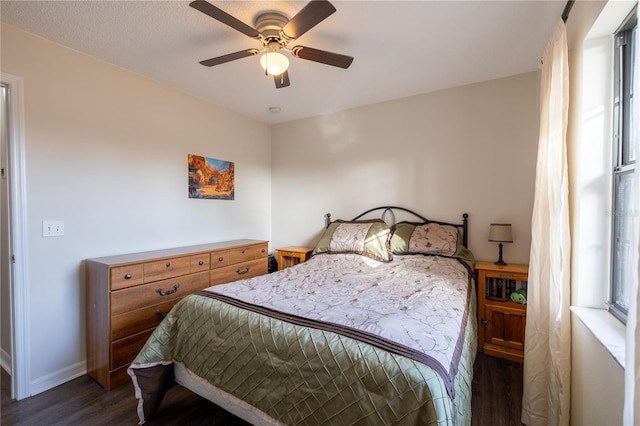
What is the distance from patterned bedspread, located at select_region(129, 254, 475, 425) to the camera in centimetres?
103

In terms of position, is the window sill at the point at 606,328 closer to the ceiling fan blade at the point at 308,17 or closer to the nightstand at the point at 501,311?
the nightstand at the point at 501,311

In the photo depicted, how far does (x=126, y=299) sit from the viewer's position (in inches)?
83.0

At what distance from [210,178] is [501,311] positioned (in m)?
3.21

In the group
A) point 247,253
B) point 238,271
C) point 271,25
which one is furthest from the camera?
point 247,253

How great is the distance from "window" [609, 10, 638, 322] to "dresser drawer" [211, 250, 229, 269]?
286 centimetres

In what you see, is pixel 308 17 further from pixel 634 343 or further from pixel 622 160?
pixel 634 343

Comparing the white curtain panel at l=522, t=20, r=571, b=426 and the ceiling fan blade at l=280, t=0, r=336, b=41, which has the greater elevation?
the ceiling fan blade at l=280, t=0, r=336, b=41

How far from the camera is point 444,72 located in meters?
2.58

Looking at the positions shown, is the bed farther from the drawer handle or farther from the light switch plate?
the light switch plate

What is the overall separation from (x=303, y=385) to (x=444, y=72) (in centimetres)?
273

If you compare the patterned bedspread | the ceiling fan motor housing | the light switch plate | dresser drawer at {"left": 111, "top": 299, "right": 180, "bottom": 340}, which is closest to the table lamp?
the patterned bedspread

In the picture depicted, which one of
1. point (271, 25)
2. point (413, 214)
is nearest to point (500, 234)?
point (413, 214)

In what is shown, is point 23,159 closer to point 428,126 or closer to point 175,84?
point 175,84

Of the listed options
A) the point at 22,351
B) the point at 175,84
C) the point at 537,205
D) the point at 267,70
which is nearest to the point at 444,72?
the point at 537,205
